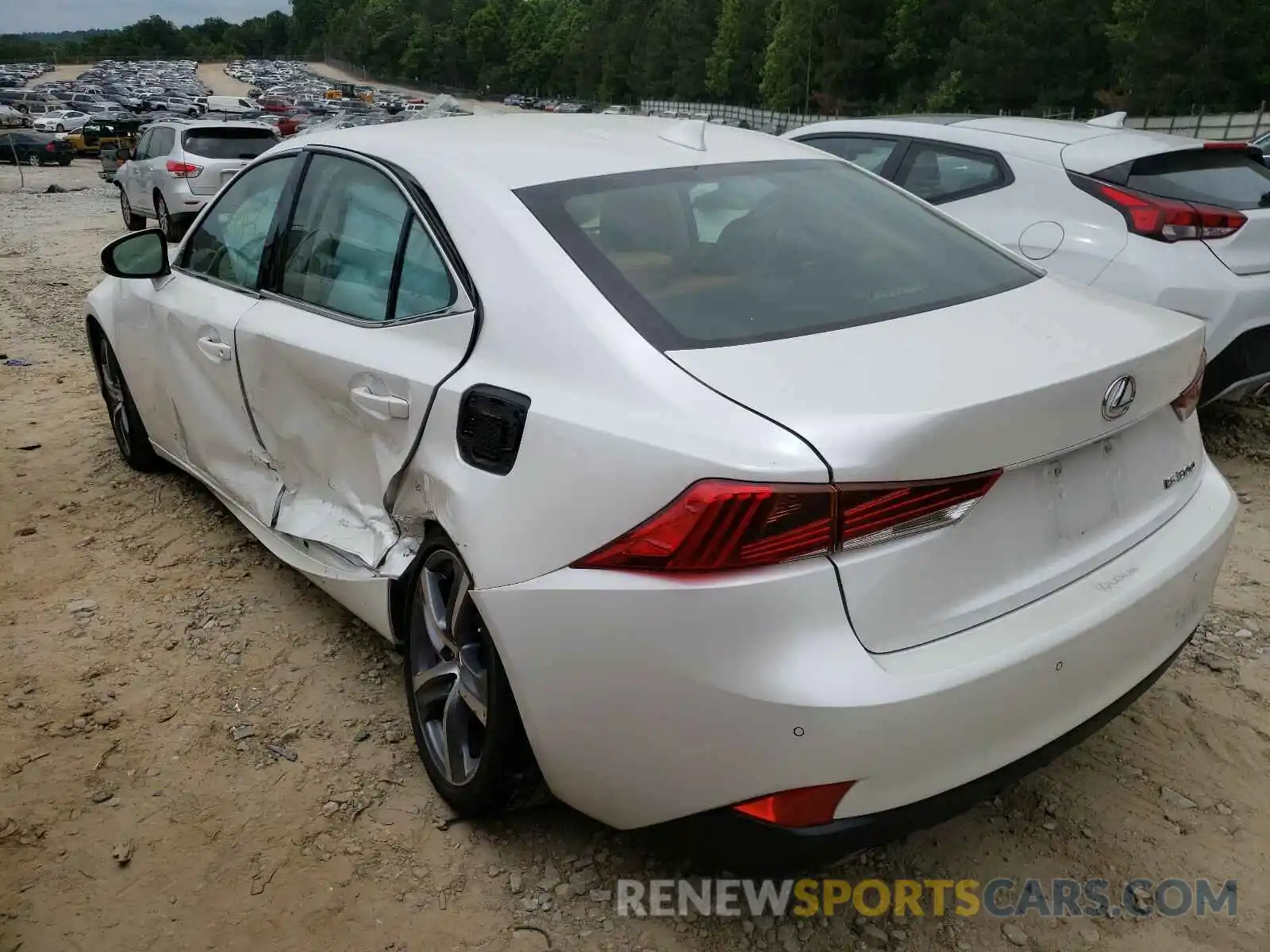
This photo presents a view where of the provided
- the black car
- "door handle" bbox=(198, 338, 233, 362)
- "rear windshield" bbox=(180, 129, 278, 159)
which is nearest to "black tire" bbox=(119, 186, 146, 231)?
"rear windshield" bbox=(180, 129, 278, 159)

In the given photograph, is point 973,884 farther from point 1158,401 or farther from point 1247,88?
point 1247,88

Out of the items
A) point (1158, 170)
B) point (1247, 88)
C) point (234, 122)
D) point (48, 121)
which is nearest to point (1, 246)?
point (234, 122)

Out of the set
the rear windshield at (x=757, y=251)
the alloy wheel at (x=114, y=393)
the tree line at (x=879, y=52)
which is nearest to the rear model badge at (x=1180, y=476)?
the rear windshield at (x=757, y=251)

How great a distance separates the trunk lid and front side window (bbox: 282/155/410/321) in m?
1.13

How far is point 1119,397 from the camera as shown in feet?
6.59

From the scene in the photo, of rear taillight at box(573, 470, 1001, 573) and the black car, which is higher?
rear taillight at box(573, 470, 1001, 573)

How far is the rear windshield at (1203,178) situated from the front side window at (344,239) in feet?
11.9

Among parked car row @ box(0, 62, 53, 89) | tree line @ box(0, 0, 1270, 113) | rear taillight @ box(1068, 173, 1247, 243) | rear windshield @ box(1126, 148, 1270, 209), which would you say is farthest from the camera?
parked car row @ box(0, 62, 53, 89)

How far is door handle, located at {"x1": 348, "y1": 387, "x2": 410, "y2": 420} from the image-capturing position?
8.07ft

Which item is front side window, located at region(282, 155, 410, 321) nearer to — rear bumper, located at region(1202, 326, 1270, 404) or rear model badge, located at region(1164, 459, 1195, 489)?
rear model badge, located at region(1164, 459, 1195, 489)

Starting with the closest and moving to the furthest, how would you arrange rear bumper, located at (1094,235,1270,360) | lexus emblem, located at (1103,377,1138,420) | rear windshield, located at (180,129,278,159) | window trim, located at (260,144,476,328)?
lexus emblem, located at (1103,377,1138,420) → window trim, located at (260,144,476,328) → rear bumper, located at (1094,235,1270,360) → rear windshield, located at (180,129,278,159)

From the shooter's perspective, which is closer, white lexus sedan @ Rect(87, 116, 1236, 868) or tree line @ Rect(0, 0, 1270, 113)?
white lexus sedan @ Rect(87, 116, 1236, 868)

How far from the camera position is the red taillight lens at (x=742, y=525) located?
1.70 metres

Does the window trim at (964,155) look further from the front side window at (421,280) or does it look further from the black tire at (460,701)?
the black tire at (460,701)
